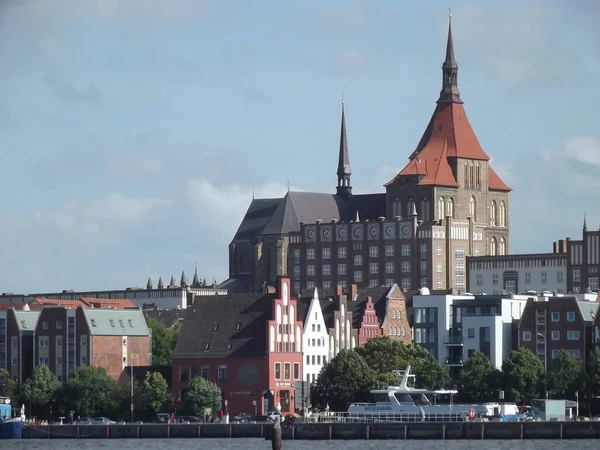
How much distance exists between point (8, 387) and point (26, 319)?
418 inches

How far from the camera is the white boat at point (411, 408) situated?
126188 millimetres

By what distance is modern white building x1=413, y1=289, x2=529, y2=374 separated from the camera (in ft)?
534

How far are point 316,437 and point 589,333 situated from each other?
39.3 m

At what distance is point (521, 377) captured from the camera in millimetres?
144000

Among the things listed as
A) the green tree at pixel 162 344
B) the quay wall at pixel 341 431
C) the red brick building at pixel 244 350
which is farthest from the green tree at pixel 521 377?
the green tree at pixel 162 344

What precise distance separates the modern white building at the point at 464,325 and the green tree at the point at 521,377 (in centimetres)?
1407

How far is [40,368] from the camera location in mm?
154875

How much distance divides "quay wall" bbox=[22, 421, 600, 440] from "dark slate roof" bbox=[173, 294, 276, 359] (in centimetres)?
1909

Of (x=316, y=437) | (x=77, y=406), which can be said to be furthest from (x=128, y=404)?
(x=316, y=437)

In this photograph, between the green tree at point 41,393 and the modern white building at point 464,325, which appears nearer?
the green tree at point 41,393

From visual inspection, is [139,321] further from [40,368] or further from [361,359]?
[361,359]

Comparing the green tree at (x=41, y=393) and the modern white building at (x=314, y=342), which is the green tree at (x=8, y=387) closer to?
the green tree at (x=41, y=393)

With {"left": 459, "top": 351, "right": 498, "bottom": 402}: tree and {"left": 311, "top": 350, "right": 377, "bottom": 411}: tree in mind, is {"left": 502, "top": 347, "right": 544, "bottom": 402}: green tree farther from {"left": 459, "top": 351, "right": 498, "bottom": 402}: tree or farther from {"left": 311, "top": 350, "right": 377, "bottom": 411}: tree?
{"left": 311, "top": 350, "right": 377, "bottom": 411}: tree

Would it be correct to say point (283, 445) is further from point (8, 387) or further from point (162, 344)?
point (162, 344)
